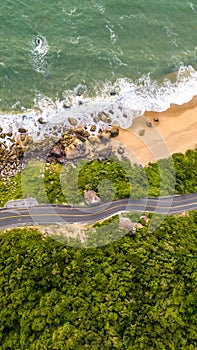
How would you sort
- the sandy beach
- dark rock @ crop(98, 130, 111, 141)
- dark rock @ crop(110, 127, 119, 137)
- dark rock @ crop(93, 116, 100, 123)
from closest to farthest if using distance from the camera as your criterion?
the sandy beach → dark rock @ crop(98, 130, 111, 141) → dark rock @ crop(110, 127, 119, 137) → dark rock @ crop(93, 116, 100, 123)

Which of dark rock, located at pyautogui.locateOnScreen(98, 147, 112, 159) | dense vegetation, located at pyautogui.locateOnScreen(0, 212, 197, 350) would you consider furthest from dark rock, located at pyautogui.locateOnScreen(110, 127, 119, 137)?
dense vegetation, located at pyautogui.locateOnScreen(0, 212, 197, 350)

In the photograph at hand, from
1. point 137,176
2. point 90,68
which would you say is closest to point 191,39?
point 90,68

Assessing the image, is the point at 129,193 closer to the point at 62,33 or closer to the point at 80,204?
the point at 80,204

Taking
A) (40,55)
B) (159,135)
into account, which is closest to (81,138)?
(159,135)

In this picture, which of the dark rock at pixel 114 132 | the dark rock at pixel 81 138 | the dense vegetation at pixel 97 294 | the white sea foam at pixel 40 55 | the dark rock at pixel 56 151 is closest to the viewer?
the dense vegetation at pixel 97 294

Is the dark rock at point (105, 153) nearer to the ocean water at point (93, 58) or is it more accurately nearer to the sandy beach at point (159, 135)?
the sandy beach at point (159, 135)

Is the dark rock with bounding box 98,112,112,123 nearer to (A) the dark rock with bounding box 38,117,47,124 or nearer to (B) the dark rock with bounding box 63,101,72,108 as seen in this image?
(B) the dark rock with bounding box 63,101,72,108

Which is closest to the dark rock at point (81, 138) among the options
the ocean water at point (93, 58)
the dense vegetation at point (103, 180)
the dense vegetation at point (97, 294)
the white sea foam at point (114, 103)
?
the white sea foam at point (114, 103)
